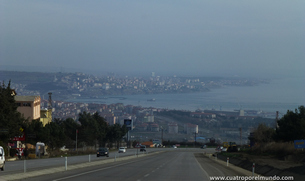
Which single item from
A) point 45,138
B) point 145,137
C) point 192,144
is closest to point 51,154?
point 45,138

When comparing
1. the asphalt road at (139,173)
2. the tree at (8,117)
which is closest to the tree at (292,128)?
the asphalt road at (139,173)

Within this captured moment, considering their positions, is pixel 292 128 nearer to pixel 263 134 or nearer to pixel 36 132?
pixel 263 134

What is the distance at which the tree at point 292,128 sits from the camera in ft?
211

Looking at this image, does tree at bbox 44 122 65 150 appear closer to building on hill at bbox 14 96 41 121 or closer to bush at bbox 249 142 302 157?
building on hill at bbox 14 96 41 121

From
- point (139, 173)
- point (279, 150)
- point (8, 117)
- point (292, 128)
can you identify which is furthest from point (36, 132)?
point (139, 173)

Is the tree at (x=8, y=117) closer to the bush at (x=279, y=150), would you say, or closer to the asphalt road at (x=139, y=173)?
the asphalt road at (x=139, y=173)

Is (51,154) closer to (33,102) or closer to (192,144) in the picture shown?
(33,102)

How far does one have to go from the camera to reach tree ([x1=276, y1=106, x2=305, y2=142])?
64.2m

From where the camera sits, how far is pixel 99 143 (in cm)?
11975

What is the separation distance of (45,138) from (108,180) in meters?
54.3

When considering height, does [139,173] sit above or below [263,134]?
above

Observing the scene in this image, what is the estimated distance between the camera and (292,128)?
2596 inches

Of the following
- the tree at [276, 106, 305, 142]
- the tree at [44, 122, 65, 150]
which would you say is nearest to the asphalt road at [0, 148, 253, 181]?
the tree at [276, 106, 305, 142]

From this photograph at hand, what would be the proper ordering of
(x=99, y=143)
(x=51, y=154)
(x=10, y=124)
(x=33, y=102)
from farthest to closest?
(x=99, y=143), (x=33, y=102), (x=51, y=154), (x=10, y=124)
